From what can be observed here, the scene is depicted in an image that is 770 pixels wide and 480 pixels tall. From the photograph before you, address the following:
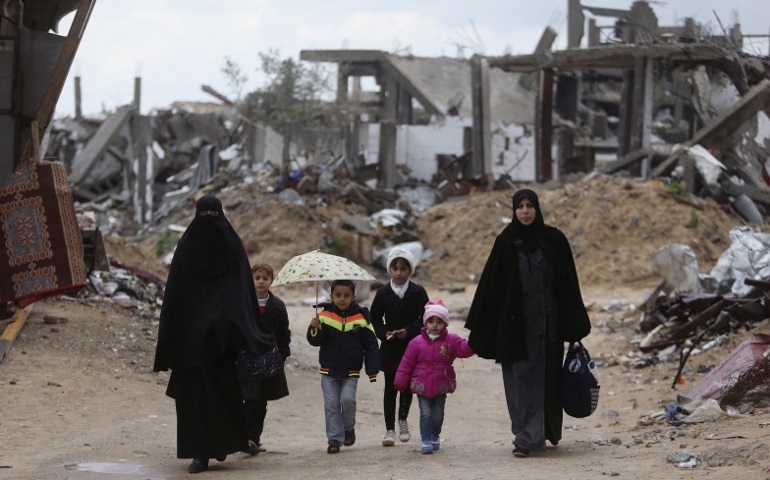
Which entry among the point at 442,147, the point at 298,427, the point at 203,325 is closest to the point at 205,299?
the point at 203,325

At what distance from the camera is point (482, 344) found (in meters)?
7.42

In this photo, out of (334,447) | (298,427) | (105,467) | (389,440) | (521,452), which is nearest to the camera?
(105,467)

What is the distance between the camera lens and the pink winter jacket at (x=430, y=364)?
7475 mm

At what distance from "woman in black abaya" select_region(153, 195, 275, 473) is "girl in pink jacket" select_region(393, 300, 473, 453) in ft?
3.60

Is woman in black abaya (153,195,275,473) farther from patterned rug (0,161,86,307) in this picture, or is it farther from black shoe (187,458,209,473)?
patterned rug (0,161,86,307)

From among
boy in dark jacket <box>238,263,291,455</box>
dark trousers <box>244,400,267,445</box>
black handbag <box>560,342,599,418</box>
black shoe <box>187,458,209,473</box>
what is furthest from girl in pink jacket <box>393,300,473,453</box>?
black shoe <box>187,458,209,473</box>

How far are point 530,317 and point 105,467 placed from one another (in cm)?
263

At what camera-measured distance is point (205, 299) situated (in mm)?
6840

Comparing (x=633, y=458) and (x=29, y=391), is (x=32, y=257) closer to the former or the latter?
(x=29, y=391)

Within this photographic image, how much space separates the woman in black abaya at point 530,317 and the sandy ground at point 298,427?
0.26 metres

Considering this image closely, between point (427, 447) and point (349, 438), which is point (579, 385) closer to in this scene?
point (427, 447)

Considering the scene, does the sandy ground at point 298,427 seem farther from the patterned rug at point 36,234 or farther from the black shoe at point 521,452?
the patterned rug at point 36,234

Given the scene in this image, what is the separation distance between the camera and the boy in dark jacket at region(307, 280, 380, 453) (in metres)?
7.55

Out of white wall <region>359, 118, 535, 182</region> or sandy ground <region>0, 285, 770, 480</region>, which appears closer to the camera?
sandy ground <region>0, 285, 770, 480</region>
